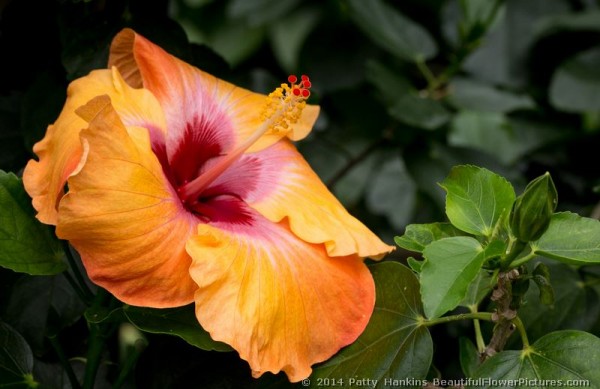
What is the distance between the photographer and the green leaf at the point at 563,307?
127 cm

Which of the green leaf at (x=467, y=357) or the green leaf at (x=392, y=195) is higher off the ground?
the green leaf at (x=467, y=357)

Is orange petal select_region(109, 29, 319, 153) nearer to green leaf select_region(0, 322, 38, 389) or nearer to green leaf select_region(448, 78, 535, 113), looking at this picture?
green leaf select_region(0, 322, 38, 389)

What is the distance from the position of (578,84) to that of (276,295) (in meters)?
1.53

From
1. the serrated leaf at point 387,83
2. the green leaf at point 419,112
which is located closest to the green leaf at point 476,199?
the green leaf at point 419,112

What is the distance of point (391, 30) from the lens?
2.06 m

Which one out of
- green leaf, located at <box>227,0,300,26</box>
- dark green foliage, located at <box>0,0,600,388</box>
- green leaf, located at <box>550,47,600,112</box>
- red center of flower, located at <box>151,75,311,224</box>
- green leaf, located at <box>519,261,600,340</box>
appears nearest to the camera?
dark green foliage, located at <box>0,0,600,388</box>

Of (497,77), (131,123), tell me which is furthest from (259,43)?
(131,123)

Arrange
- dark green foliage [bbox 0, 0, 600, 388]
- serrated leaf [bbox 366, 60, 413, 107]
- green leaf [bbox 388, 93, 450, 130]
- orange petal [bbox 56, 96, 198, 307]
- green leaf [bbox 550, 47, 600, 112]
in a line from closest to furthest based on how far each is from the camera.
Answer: orange petal [bbox 56, 96, 198, 307]
dark green foliage [bbox 0, 0, 600, 388]
green leaf [bbox 388, 93, 450, 130]
serrated leaf [bbox 366, 60, 413, 107]
green leaf [bbox 550, 47, 600, 112]

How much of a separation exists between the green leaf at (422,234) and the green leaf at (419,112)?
0.67 m

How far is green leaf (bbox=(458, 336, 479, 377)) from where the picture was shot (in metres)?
1.19

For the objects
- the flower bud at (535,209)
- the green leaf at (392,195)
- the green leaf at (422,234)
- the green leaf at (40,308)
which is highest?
the flower bud at (535,209)

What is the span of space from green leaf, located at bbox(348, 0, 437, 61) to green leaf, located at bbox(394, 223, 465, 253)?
0.98m

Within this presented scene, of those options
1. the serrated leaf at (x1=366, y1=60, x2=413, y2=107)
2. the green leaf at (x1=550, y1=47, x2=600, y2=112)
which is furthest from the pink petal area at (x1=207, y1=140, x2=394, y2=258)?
the green leaf at (x1=550, y1=47, x2=600, y2=112)

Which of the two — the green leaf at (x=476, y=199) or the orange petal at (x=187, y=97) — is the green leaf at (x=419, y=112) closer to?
the orange petal at (x=187, y=97)
